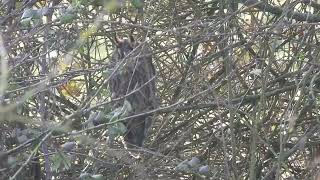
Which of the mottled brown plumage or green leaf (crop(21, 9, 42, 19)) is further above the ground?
green leaf (crop(21, 9, 42, 19))

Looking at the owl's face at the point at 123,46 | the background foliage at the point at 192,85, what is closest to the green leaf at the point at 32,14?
the background foliage at the point at 192,85

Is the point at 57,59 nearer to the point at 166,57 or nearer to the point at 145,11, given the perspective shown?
the point at 145,11

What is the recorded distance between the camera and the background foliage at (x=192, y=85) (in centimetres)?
318

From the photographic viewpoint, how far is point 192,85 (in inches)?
155

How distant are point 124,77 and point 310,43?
132 cm

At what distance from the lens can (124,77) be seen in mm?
4535

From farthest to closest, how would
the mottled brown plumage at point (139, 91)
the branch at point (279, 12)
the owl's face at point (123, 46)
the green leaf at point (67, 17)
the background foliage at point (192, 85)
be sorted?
1. the mottled brown plumage at point (139, 91)
2. the owl's face at point (123, 46)
3. the branch at point (279, 12)
4. the background foliage at point (192, 85)
5. the green leaf at point (67, 17)

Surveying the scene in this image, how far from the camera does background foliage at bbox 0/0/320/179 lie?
3.18m

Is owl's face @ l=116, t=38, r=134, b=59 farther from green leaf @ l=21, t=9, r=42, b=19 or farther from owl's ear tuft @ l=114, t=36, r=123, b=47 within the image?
green leaf @ l=21, t=9, r=42, b=19

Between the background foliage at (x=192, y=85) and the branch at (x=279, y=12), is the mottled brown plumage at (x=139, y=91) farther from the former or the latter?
the branch at (x=279, y=12)

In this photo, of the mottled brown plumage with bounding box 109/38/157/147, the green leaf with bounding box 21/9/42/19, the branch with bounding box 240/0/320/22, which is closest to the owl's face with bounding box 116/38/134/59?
the mottled brown plumage with bounding box 109/38/157/147

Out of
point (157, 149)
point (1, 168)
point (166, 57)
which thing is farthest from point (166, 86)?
point (1, 168)

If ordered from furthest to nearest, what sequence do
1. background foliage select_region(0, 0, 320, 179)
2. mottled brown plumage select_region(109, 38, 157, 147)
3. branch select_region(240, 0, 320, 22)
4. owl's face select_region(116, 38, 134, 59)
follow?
mottled brown plumage select_region(109, 38, 157, 147) < owl's face select_region(116, 38, 134, 59) < branch select_region(240, 0, 320, 22) < background foliage select_region(0, 0, 320, 179)

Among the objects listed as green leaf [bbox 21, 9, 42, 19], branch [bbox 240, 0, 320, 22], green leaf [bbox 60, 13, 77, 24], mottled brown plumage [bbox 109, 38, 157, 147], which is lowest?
mottled brown plumage [bbox 109, 38, 157, 147]
